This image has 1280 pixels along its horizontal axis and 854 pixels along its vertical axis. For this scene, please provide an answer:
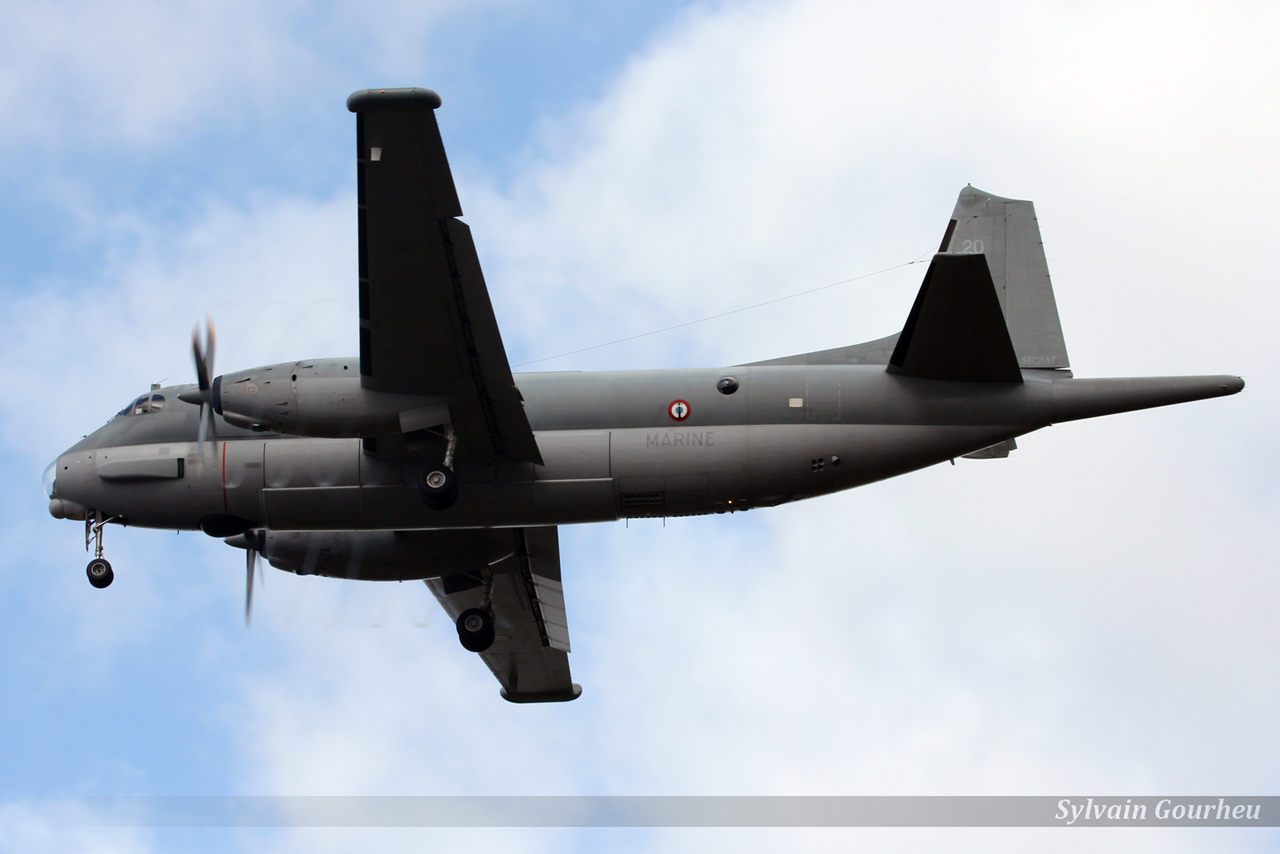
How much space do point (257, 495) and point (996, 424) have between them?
1176 cm

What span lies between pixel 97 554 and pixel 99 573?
1.06ft

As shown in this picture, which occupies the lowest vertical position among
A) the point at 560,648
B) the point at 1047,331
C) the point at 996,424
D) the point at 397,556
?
the point at 560,648

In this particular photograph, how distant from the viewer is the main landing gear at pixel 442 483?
68.6 ft

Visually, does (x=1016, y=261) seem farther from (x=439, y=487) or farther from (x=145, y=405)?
(x=145, y=405)

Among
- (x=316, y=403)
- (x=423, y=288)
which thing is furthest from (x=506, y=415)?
(x=316, y=403)

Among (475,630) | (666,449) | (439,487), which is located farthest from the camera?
(475,630)

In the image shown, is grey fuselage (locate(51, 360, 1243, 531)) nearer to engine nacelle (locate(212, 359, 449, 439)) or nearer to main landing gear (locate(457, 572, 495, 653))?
engine nacelle (locate(212, 359, 449, 439))

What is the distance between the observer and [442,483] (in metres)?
20.9

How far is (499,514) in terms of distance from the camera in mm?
21625

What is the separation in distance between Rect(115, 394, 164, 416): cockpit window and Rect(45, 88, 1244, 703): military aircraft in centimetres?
13

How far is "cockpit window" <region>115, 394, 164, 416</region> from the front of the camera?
2328cm

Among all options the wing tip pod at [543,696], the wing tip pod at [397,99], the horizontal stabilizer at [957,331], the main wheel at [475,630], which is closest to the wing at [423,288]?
the wing tip pod at [397,99]

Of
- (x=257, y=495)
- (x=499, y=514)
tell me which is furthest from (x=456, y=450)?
(x=257, y=495)

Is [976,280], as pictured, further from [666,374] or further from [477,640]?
[477,640]
